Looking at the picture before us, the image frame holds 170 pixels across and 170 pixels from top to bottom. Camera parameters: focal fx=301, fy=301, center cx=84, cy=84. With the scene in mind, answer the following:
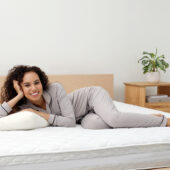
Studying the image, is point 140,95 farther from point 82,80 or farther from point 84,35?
point 84,35

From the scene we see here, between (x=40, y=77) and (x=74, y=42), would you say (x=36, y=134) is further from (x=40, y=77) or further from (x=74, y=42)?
(x=74, y=42)

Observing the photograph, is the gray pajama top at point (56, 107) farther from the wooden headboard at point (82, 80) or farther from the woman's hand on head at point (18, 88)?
the wooden headboard at point (82, 80)

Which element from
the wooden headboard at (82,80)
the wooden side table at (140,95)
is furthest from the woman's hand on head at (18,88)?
the wooden side table at (140,95)

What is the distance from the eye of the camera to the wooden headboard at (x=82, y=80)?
12.0 ft

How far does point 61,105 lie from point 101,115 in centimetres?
30

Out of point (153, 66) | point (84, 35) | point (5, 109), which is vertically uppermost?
point (84, 35)

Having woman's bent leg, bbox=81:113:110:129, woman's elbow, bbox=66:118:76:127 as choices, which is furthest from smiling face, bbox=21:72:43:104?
woman's bent leg, bbox=81:113:110:129

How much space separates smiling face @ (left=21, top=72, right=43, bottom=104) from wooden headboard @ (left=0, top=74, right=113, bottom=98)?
144 cm

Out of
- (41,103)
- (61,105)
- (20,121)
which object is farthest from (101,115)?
(20,121)

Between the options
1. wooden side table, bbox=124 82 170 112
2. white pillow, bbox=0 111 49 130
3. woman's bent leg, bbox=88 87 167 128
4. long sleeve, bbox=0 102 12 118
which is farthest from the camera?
wooden side table, bbox=124 82 170 112

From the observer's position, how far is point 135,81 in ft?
14.5

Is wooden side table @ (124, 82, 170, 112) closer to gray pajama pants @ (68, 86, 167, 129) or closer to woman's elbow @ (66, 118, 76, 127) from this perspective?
gray pajama pants @ (68, 86, 167, 129)

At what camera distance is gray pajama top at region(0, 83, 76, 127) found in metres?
2.12

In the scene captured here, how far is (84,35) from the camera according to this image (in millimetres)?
3980
